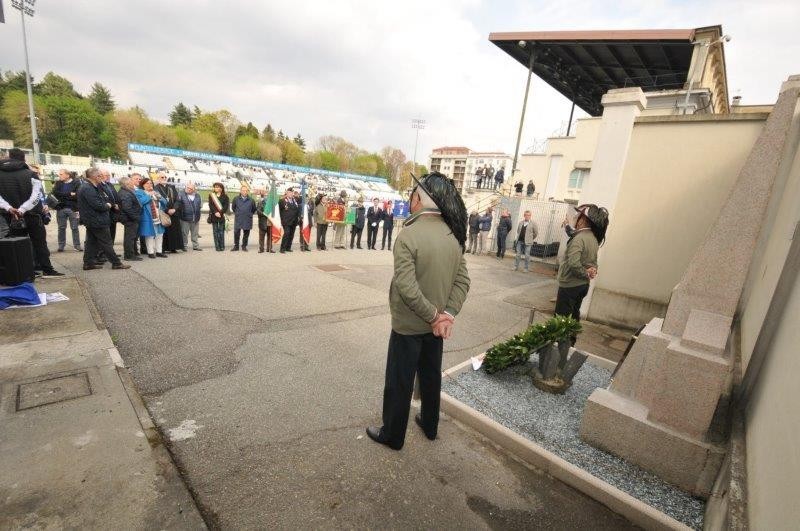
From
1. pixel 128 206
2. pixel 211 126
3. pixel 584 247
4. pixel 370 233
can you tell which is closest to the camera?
pixel 584 247

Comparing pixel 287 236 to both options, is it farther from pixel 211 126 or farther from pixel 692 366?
pixel 211 126

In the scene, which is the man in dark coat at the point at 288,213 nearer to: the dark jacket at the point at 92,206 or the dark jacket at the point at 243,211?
the dark jacket at the point at 243,211

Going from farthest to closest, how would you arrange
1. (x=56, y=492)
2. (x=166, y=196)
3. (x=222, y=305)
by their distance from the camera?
(x=166, y=196) → (x=222, y=305) → (x=56, y=492)

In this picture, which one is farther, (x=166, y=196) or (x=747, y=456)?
(x=166, y=196)

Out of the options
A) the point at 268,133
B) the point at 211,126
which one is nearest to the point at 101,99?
the point at 211,126

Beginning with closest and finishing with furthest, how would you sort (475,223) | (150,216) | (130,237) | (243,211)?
(130,237)
(150,216)
(243,211)
(475,223)

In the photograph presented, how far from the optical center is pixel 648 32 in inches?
736

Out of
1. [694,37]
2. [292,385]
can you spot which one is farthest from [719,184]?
[694,37]

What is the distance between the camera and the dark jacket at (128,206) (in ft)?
26.4

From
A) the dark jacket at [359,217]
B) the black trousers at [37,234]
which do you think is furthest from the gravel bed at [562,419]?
the dark jacket at [359,217]

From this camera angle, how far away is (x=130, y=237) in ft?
27.7

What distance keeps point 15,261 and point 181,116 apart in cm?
10439

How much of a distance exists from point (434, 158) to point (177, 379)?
520 ft

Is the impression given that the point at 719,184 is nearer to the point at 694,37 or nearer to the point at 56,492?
the point at 56,492
